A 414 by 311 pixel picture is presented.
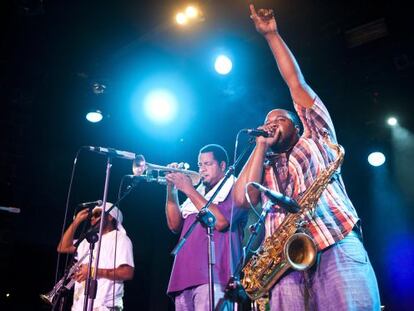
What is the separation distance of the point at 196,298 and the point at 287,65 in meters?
2.08

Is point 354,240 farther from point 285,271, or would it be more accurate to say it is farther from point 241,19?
point 241,19

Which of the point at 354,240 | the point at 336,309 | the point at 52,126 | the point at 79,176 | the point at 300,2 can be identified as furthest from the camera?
the point at 79,176

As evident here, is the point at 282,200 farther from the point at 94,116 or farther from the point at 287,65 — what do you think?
the point at 94,116

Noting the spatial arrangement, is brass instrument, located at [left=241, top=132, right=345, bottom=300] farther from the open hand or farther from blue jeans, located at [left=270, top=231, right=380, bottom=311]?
the open hand

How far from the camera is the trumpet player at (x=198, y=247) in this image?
3771 mm

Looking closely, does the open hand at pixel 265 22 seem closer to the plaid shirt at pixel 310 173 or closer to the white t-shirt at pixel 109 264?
the plaid shirt at pixel 310 173

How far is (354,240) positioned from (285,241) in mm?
654

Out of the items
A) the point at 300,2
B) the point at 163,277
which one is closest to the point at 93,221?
the point at 163,277

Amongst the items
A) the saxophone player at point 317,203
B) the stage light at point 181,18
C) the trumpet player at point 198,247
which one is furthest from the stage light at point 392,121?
the saxophone player at point 317,203

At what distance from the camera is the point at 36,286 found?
754cm

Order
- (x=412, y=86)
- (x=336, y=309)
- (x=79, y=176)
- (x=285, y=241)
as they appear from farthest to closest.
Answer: (x=79, y=176), (x=412, y=86), (x=285, y=241), (x=336, y=309)

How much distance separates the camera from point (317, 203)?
3004 mm

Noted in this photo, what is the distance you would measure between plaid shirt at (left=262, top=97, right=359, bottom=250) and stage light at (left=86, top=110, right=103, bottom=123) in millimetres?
4936

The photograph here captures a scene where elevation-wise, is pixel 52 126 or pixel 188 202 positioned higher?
pixel 52 126
